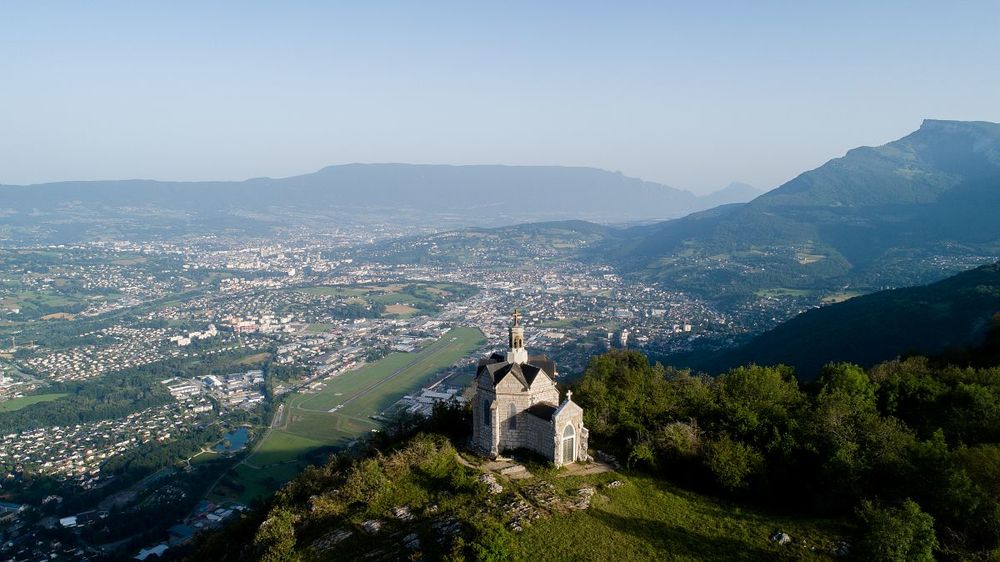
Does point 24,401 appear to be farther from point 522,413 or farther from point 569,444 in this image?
point 569,444

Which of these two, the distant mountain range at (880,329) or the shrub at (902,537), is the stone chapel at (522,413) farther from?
the distant mountain range at (880,329)

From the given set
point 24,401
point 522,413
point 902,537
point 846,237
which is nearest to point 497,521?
point 522,413

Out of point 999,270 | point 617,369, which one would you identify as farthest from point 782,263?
point 617,369

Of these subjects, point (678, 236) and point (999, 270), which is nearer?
point (999, 270)

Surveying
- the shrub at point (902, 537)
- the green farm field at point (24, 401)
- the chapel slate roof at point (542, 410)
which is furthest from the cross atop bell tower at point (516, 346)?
the green farm field at point (24, 401)

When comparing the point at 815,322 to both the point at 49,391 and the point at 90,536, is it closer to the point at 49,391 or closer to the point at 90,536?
the point at 90,536

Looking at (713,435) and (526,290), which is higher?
(713,435)
